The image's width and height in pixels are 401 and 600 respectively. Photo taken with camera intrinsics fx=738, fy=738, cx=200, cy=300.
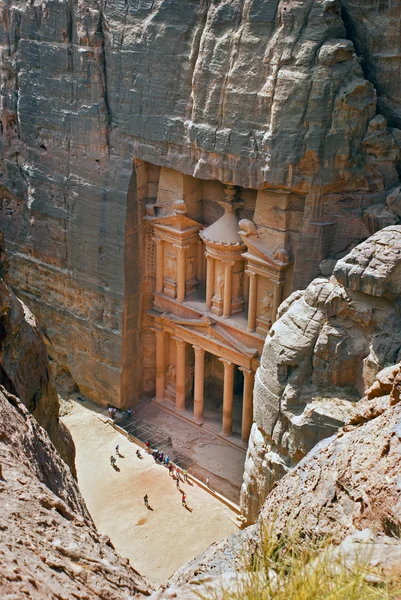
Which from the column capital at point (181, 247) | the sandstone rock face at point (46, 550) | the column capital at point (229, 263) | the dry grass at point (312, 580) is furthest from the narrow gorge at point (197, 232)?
the dry grass at point (312, 580)

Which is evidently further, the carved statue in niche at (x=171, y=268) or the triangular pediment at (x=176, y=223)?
the carved statue in niche at (x=171, y=268)

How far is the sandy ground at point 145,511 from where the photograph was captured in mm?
17456

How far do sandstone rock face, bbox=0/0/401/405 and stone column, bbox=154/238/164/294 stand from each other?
0.44 m

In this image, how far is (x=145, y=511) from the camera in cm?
1884

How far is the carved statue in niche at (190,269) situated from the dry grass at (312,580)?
711 inches

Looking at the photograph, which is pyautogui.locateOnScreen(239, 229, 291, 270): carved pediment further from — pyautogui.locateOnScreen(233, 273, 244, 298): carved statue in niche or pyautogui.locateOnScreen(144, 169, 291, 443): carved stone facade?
pyautogui.locateOnScreen(233, 273, 244, 298): carved statue in niche

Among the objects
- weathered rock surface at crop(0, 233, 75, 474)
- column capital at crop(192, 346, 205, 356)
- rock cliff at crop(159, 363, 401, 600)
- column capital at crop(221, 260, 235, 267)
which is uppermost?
rock cliff at crop(159, 363, 401, 600)

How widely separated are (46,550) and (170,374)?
18.6 meters

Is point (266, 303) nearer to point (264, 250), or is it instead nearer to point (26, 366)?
point (264, 250)

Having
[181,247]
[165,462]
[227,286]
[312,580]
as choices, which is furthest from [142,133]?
[312,580]

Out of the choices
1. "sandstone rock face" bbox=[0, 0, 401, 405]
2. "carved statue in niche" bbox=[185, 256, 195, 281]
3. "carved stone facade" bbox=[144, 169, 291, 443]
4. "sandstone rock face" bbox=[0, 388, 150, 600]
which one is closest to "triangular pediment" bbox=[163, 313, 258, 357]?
"carved stone facade" bbox=[144, 169, 291, 443]

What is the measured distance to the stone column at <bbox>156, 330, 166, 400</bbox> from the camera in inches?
887

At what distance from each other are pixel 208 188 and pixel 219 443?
24.1 ft

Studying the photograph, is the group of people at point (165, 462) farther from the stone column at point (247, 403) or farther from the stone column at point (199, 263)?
the stone column at point (199, 263)
